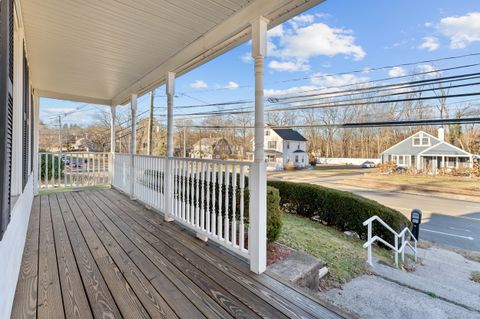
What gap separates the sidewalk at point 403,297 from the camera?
7.91 feet

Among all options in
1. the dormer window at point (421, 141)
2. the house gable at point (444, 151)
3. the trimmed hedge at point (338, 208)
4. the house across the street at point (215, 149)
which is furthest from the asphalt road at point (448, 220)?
the house across the street at point (215, 149)

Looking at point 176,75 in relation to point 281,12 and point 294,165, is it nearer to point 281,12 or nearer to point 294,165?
point 281,12

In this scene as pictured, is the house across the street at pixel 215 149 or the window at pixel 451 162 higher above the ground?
the house across the street at pixel 215 149

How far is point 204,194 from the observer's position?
283cm

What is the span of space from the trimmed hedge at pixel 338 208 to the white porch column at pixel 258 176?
3.97m

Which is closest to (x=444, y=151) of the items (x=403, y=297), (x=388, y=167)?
(x=388, y=167)

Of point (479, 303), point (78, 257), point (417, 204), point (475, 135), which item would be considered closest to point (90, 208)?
point (78, 257)

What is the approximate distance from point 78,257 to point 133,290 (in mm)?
922

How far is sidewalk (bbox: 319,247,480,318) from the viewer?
2.41 metres

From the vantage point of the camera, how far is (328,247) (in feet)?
12.5

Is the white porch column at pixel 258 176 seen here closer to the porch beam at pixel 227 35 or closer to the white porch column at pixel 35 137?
the porch beam at pixel 227 35

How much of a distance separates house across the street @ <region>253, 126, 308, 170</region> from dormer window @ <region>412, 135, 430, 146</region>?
39.4 ft

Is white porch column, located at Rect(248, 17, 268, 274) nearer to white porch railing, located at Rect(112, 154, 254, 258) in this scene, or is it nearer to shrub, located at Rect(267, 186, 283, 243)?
white porch railing, located at Rect(112, 154, 254, 258)

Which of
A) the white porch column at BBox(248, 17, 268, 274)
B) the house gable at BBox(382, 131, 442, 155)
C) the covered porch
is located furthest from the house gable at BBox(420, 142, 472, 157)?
the white porch column at BBox(248, 17, 268, 274)
